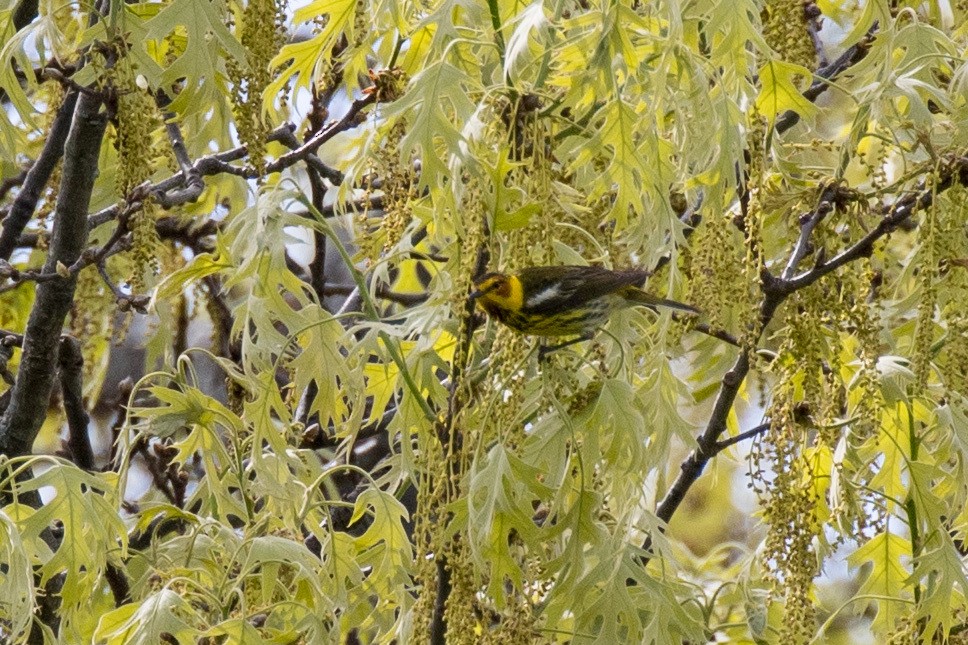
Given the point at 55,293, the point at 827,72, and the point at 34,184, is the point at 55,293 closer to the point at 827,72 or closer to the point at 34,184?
the point at 34,184

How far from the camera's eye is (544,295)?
2.96 m

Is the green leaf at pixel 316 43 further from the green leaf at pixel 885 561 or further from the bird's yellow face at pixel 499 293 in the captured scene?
the green leaf at pixel 885 561

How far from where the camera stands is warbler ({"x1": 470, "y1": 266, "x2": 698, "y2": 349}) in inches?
112

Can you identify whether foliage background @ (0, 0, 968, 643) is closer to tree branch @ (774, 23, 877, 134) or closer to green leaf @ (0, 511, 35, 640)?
green leaf @ (0, 511, 35, 640)

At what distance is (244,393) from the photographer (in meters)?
3.78

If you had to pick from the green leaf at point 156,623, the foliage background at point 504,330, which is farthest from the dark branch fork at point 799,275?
the green leaf at point 156,623

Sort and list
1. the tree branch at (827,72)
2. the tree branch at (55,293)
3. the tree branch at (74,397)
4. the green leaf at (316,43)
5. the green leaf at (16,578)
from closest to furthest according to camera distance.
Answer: the green leaf at (16,578) → the green leaf at (316,43) → the tree branch at (55,293) → the tree branch at (74,397) → the tree branch at (827,72)

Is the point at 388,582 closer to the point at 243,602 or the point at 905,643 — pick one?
the point at 243,602

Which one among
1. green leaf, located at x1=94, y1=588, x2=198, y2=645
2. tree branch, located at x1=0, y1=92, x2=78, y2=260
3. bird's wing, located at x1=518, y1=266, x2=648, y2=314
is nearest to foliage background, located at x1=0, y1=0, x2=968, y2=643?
green leaf, located at x1=94, y1=588, x2=198, y2=645

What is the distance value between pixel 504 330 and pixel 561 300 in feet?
2.39

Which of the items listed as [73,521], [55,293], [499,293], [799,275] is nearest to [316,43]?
[499,293]

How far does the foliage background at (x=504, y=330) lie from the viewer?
7.93 ft

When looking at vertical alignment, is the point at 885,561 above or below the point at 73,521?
below

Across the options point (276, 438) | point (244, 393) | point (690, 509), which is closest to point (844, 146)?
point (276, 438)
